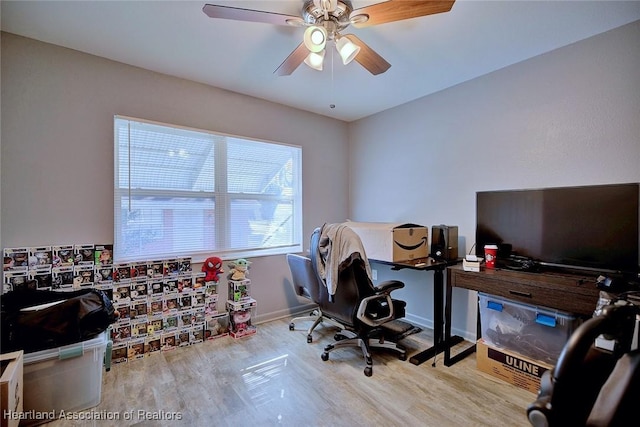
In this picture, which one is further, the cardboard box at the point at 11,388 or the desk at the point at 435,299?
the desk at the point at 435,299

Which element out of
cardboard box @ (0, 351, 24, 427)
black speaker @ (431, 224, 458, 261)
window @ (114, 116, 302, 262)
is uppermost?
window @ (114, 116, 302, 262)

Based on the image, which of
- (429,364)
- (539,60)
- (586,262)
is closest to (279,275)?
(429,364)

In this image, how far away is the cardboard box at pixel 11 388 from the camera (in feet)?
4.66

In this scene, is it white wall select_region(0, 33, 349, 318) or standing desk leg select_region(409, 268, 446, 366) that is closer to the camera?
white wall select_region(0, 33, 349, 318)

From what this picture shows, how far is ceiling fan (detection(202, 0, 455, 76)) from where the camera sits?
4.81 ft

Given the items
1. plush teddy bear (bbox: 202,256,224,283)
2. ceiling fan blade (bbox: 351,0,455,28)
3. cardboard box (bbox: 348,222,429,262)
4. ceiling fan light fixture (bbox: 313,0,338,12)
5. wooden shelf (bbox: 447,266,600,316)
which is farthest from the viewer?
plush teddy bear (bbox: 202,256,224,283)

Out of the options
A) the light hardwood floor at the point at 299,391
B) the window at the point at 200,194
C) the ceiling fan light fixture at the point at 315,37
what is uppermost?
the ceiling fan light fixture at the point at 315,37

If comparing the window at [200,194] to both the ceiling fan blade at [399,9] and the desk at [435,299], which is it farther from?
the ceiling fan blade at [399,9]

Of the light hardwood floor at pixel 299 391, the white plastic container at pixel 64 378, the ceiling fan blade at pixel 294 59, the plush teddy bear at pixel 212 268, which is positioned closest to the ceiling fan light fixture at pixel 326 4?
the ceiling fan blade at pixel 294 59

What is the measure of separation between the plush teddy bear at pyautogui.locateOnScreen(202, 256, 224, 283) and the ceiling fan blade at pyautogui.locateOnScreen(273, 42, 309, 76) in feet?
5.98

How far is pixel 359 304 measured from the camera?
7.22ft

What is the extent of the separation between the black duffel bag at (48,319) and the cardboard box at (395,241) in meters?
2.16

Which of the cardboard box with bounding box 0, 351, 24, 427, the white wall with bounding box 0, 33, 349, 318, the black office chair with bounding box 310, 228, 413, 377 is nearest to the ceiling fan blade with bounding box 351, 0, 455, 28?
the black office chair with bounding box 310, 228, 413, 377

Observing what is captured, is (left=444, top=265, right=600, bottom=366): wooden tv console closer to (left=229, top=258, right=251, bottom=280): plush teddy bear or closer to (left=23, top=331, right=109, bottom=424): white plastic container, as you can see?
(left=229, top=258, right=251, bottom=280): plush teddy bear
